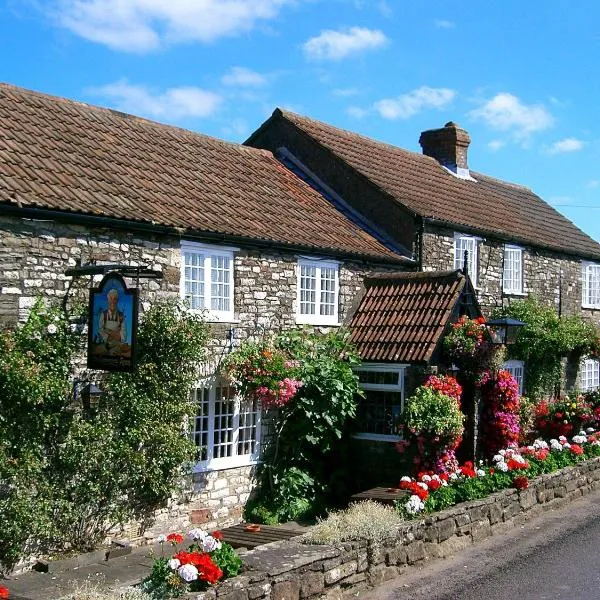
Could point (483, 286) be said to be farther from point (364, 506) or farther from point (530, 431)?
point (364, 506)

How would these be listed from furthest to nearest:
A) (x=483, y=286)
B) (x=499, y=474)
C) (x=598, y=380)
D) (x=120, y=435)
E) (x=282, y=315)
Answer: (x=598, y=380)
(x=483, y=286)
(x=282, y=315)
(x=499, y=474)
(x=120, y=435)

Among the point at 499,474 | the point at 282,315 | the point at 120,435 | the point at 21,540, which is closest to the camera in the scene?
the point at 21,540

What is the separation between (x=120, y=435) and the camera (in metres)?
11.3

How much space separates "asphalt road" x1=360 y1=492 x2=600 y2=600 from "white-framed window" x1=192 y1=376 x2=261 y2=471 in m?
4.45

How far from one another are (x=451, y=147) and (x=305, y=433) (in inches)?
533

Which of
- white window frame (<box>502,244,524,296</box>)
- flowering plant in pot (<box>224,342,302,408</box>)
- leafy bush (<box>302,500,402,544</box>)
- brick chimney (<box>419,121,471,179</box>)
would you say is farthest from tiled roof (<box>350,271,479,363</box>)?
brick chimney (<box>419,121,471,179</box>)

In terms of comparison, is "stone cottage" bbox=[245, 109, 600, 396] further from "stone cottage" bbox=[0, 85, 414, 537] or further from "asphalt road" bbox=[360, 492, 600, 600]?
"asphalt road" bbox=[360, 492, 600, 600]

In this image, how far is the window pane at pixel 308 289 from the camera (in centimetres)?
1493

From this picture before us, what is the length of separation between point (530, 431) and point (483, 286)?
373cm

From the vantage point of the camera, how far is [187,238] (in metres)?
12.7

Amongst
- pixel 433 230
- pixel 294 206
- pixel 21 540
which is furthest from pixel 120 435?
pixel 433 230

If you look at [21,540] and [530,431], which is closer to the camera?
[21,540]

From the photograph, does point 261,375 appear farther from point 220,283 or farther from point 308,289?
point 308,289

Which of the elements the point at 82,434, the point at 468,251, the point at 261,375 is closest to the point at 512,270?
the point at 468,251
